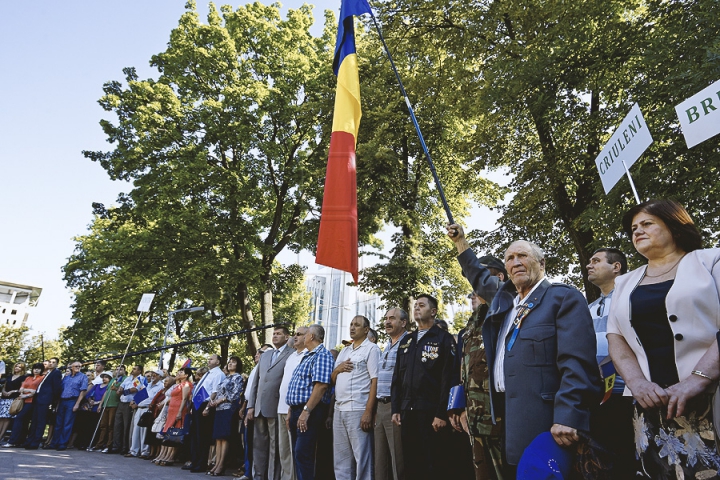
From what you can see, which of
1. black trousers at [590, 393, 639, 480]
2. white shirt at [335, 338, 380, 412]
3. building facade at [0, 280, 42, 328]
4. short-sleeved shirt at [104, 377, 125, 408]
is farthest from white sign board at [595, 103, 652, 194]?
building facade at [0, 280, 42, 328]

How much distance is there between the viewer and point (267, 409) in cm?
724

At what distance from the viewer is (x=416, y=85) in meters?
15.5

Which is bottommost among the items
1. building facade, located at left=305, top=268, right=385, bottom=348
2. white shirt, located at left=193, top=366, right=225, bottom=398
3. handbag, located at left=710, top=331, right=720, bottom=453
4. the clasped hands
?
handbag, located at left=710, top=331, right=720, bottom=453

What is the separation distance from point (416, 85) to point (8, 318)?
327ft

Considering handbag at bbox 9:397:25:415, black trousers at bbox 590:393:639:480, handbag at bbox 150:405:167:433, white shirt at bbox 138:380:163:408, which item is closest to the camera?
black trousers at bbox 590:393:639:480

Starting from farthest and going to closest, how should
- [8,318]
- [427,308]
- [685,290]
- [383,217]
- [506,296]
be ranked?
[8,318] → [383,217] → [427,308] → [506,296] → [685,290]

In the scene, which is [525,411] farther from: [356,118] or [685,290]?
[356,118]

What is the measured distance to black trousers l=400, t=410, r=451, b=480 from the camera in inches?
191

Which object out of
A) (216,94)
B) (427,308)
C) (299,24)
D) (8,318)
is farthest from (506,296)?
(8,318)

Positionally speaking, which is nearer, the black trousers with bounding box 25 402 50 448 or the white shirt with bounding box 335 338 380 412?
the white shirt with bounding box 335 338 380 412

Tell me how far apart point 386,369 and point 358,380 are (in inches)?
14.1

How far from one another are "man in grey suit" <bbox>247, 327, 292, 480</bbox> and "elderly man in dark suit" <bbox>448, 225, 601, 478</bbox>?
4524 millimetres

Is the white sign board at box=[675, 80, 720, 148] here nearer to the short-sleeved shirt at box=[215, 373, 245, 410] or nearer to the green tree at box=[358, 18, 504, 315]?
the short-sleeved shirt at box=[215, 373, 245, 410]

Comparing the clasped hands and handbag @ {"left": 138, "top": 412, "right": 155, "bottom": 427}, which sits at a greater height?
handbag @ {"left": 138, "top": 412, "right": 155, "bottom": 427}
